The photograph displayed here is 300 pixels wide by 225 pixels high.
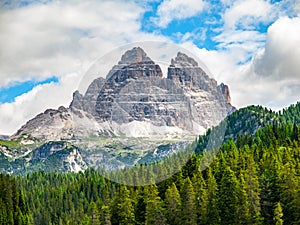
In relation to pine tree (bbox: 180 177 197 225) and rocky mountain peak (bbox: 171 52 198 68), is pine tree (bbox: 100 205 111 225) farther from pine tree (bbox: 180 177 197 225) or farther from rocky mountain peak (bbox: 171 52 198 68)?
rocky mountain peak (bbox: 171 52 198 68)

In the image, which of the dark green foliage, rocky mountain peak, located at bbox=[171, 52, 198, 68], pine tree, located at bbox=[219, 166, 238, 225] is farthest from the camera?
the dark green foliage

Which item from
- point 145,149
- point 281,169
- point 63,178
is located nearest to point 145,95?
point 145,149

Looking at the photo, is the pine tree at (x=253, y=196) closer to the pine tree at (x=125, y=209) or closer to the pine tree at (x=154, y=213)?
the pine tree at (x=154, y=213)

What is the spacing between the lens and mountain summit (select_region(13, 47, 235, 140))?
57.6ft

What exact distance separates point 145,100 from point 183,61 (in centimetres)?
229

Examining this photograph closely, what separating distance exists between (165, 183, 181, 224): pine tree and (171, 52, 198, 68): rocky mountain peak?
3608cm

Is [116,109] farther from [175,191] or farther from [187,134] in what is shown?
[175,191]

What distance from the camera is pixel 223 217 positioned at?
5125 centimetres

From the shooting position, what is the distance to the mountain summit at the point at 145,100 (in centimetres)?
1755

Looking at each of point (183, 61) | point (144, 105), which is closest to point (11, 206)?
point (144, 105)

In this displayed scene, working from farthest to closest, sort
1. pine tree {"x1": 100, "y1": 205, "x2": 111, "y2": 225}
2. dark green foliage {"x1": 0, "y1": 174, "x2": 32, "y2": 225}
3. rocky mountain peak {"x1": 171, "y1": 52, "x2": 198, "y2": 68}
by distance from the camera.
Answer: dark green foliage {"x1": 0, "y1": 174, "x2": 32, "y2": 225}
pine tree {"x1": 100, "y1": 205, "x2": 111, "y2": 225}
rocky mountain peak {"x1": 171, "y1": 52, "x2": 198, "y2": 68}

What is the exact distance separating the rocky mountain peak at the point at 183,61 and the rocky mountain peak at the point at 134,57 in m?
0.94

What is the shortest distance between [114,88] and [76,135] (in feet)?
9.20

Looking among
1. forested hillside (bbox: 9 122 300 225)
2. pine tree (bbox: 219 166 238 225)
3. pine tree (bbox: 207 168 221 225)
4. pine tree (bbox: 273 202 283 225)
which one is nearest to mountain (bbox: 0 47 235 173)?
forested hillside (bbox: 9 122 300 225)
